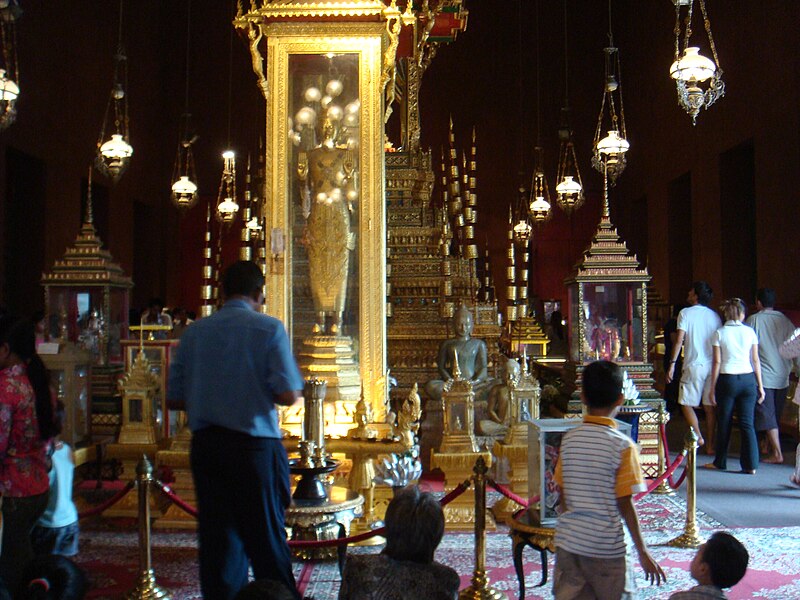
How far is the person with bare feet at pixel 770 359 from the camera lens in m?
8.81

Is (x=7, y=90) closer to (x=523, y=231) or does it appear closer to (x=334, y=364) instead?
(x=334, y=364)

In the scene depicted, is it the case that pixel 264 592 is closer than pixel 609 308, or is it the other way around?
pixel 264 592

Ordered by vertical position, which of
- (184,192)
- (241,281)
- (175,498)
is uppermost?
(184,192)

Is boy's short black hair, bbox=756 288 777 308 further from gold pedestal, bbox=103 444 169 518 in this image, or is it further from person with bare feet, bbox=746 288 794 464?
gold pedestal, bbox=103 444 169 518

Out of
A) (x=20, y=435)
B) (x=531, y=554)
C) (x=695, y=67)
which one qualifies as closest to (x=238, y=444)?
(x=20, y=435)

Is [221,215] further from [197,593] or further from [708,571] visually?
[708,571]

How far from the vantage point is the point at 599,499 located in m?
3.10

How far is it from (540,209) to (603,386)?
1292 cm

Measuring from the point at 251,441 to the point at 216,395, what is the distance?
237 millimetres

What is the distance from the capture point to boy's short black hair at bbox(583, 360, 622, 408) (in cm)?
313

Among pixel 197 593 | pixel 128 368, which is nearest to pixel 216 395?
pixel 197 593

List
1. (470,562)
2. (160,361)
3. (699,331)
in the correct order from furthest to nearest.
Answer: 1. (699,331)
2. (160,361)
3. (470,562)

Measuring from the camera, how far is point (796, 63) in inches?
427

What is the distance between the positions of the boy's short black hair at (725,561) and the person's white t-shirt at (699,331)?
6.01 metres
